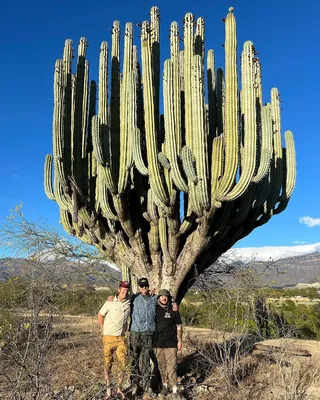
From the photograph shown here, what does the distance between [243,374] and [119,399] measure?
2.17 meters

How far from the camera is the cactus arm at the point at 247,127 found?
5.77 metres

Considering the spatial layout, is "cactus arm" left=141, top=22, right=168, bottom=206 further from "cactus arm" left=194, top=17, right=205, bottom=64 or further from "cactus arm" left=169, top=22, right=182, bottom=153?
"cactus arm" left=194, top=17, right=205, bottom=64

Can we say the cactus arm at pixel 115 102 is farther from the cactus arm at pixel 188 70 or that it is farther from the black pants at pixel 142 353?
the black pants at pixel 142 353

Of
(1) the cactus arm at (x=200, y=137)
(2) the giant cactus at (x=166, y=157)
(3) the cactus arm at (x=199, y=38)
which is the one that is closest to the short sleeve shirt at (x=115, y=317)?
(2) the giant cactus at (x=166, y=157)

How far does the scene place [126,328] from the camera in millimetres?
5254

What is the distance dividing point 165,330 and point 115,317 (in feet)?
2.21

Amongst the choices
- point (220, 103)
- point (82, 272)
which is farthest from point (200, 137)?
point (82, 272)

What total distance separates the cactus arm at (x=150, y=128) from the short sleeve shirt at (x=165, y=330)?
1.60m

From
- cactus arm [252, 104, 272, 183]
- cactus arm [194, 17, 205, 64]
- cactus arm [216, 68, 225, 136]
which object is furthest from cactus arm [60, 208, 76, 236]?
cactus arm [194, 17, 205, 64]

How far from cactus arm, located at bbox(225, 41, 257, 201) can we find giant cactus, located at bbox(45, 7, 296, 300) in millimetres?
15

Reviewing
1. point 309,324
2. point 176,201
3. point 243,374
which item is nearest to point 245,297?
point 243,374

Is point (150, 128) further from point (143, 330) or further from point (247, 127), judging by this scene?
point (143, 330)

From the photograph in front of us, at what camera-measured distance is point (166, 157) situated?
6066 mm

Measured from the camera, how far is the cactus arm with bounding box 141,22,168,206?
5.93 metres
